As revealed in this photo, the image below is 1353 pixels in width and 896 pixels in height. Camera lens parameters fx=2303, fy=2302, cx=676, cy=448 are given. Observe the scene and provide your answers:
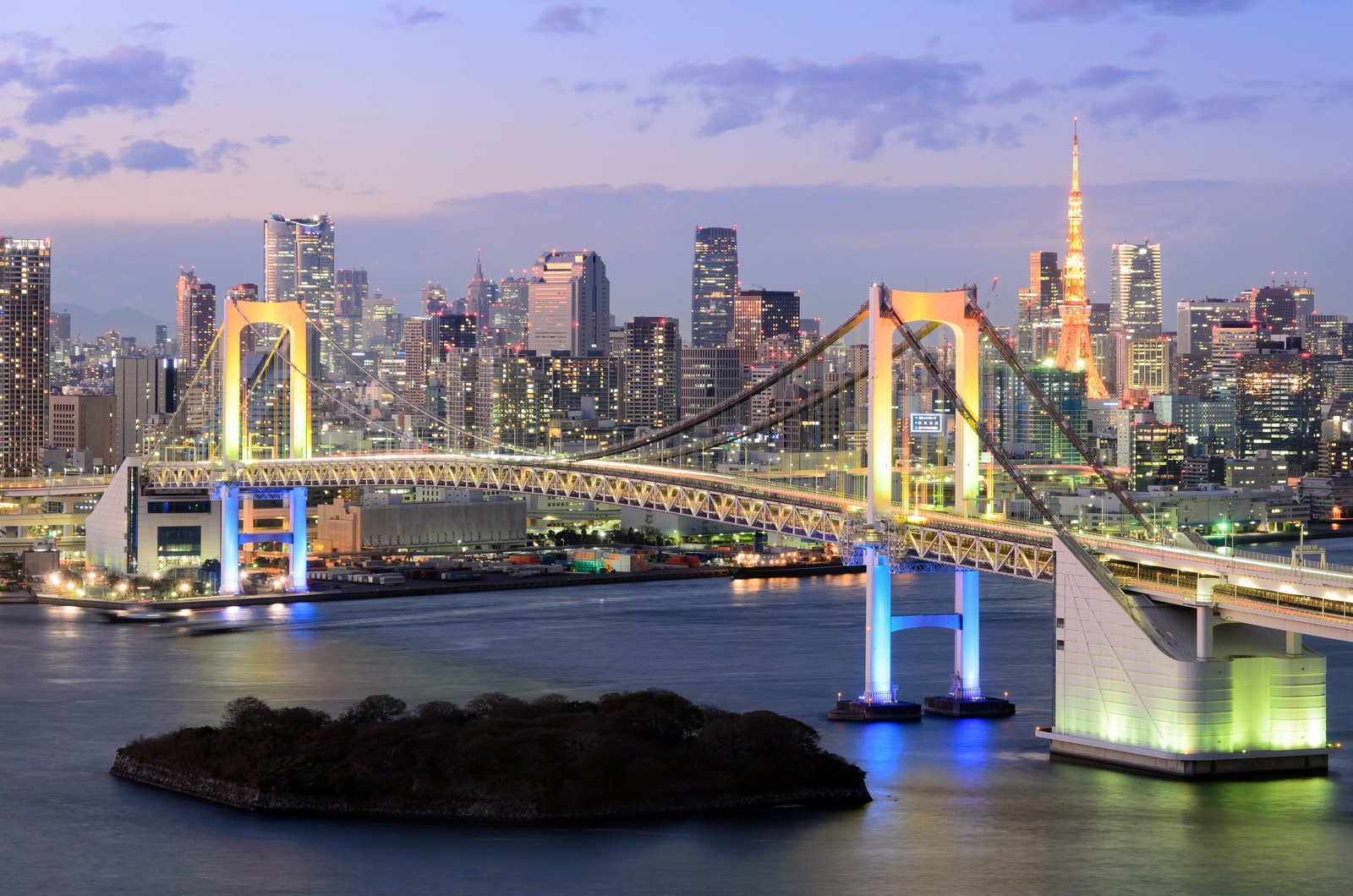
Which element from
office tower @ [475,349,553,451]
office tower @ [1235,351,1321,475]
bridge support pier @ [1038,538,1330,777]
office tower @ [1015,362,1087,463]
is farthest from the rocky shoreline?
office tower @ [1235,351,1321,475]

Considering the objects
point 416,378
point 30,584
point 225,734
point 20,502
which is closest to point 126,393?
point 416,378

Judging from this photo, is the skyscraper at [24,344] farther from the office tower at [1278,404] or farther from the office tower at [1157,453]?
the office tower at [1278,404]

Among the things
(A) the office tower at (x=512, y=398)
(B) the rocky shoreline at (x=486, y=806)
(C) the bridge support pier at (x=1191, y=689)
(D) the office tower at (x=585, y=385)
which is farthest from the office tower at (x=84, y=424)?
(C) the bridge support pier at (x=1191, y=689)

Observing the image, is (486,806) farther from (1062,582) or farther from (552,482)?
(552,482)

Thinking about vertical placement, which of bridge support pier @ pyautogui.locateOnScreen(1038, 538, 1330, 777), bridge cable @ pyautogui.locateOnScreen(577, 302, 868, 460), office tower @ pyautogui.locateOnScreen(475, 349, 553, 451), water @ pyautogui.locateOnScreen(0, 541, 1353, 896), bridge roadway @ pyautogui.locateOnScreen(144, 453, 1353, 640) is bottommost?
water @ pyautogui.locateOnScreen(0, 541, 1353, 896)

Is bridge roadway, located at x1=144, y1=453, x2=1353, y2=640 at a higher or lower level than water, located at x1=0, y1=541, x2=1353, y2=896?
higher

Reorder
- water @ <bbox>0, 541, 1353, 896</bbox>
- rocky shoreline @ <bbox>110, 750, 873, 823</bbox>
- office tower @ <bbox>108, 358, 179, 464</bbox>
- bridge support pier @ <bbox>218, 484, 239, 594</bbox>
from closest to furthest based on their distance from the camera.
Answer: water @ <bbox>0, 541, 1353, 896</bbox>, rocky shoreline @ <bbox>110, 750, 873, 823</bbox>, bridge support pier @ <bbox>218, 484, 239, 594</bbox>, office tower @ <bbox>108, 358, 179, 464</bbox>

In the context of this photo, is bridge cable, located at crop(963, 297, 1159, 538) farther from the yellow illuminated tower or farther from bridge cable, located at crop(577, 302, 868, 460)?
the yellow illuminated tower

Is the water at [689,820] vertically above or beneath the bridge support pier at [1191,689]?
beneath
